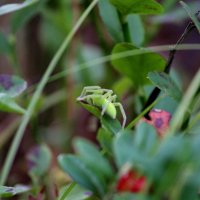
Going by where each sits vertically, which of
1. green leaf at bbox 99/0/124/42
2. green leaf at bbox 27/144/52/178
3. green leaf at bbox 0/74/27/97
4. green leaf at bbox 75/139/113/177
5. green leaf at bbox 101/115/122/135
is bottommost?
green leaf at bbox 27/144/52/178

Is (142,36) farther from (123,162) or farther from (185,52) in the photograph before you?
(185,52)

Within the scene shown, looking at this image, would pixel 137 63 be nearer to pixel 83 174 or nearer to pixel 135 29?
pixel 135 29

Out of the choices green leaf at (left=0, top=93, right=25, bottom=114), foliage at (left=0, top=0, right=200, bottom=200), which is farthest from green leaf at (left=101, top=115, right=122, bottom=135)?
green leaf at (left=0, top=93, right=25, bottom=114)

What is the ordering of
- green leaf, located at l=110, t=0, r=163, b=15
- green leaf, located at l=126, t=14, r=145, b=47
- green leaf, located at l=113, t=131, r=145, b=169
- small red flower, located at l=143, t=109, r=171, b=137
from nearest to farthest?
green leaf, located at l=113, t=131, r=145, b=169 < small red flower, located at l=143, t=109, r=171, b=137 < green leaf, located at l=110, t=0, r=163, b=15 < green leaf, located at l=126, t=14, r=145, b=47

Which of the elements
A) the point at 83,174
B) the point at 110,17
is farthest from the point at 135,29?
the point at 83,174

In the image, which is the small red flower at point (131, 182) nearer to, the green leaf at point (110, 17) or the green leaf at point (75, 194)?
the green leaf at point (75, 194)

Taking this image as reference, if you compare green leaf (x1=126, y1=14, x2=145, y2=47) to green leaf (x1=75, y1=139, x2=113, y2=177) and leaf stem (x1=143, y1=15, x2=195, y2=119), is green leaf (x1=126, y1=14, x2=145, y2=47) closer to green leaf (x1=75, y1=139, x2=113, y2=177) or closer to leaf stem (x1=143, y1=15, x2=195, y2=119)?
leaf stem (x1=143, y1=15, x2=195, y2=119)

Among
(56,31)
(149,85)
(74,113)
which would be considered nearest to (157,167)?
(149,85)
